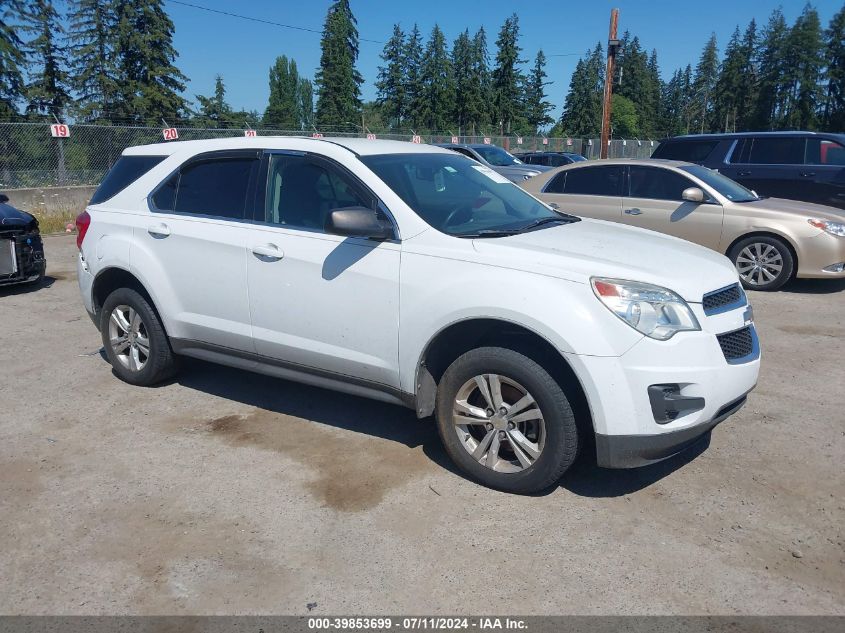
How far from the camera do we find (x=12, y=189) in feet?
51.3

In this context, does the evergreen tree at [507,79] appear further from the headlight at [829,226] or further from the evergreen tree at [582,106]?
the headlight at [829,226]

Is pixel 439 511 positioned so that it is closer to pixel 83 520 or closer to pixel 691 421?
pixel 691 421

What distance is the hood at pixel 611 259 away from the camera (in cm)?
350

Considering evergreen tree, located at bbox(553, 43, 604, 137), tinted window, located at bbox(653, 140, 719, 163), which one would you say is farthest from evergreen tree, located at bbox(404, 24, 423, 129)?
tinted window, located at bbox(653, 140, 719, 163)

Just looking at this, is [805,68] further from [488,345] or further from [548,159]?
[488,345]

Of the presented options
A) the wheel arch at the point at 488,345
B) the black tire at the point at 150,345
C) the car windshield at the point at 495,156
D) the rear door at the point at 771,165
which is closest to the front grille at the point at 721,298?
the wheel arch at the point at 488,345

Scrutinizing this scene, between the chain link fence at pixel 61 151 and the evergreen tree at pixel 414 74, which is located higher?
the evergreen tree at pixel 414 74

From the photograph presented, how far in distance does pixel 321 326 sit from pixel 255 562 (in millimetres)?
1460

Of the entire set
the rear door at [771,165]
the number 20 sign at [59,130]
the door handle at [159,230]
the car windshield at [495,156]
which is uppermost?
the number 20 sign at [59,130]

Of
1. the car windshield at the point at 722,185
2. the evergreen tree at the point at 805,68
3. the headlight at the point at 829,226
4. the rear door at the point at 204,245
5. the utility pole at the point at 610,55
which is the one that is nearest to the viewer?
the rear door at the point at 204,245

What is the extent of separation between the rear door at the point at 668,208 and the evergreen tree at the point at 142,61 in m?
37.2

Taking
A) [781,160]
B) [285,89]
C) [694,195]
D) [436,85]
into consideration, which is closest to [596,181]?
[694,195]

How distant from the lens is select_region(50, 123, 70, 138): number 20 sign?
17.0 m

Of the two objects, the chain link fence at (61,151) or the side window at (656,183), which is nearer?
the side window at (656,183)
